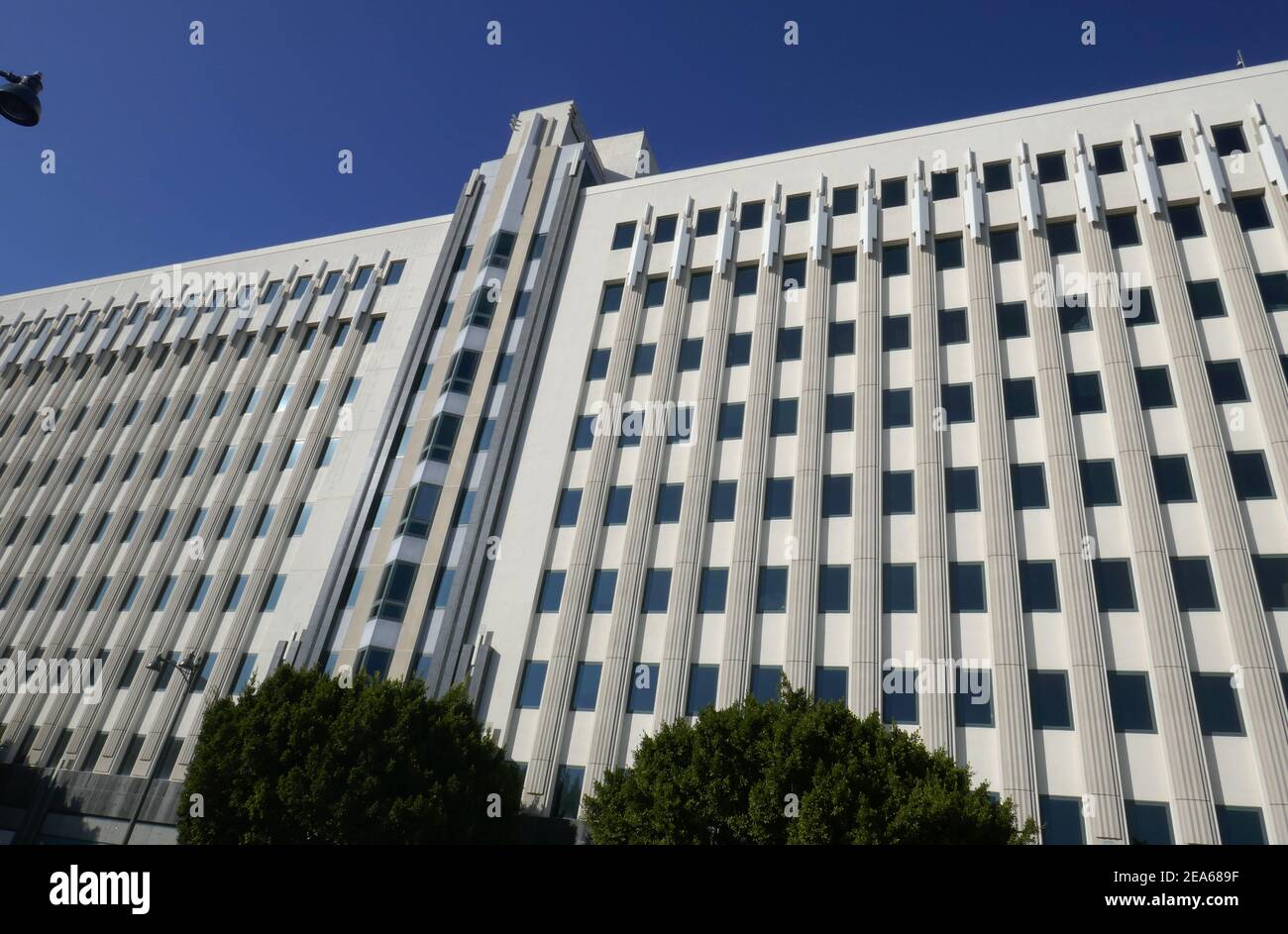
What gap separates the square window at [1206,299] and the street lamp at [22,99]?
105ft

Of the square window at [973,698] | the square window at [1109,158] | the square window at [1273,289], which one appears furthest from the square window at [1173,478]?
the square window at [1109,158]

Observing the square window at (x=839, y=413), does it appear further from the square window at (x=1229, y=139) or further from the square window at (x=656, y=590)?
the square window at (x=1229, y=139)

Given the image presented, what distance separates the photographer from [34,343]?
174 ft

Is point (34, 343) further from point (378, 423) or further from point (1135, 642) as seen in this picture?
point (1135, 642)

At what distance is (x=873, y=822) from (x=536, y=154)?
118 ft

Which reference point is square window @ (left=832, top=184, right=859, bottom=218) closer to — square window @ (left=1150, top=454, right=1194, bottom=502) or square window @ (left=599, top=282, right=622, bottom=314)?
square window @ (left=599, top=282, right=622, bottom=314)

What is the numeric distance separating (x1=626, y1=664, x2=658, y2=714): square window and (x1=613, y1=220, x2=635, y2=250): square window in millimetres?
20273

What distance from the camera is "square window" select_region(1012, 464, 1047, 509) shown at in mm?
26484

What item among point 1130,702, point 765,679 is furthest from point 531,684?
point 1130,702

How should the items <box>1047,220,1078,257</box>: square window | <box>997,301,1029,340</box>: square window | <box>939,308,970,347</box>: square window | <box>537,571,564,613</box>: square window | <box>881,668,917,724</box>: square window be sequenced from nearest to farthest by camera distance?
<box>881,668,917,724</box>: square window, <box>537,571,564,613</box>: square window, <box>997,301,1029,340</box>: square window, <box>939,308,970,347</box>: square window, <box>1047,220,1078,257</box>: square window

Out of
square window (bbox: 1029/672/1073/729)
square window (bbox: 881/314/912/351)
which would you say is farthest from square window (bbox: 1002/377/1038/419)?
square window (bbox: 1029/672/1073/729)

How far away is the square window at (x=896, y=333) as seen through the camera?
3112 centimetres
